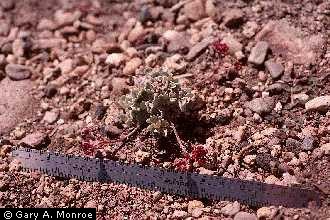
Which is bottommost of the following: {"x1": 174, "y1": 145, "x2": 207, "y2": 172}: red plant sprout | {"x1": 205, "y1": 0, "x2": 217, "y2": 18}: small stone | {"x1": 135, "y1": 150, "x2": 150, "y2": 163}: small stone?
{"x1": 135, "y1": 150, "x2": 150, "y2": 163}: small stone

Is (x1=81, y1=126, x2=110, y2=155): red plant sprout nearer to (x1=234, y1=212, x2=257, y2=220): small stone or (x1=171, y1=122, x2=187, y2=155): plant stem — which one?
(x1=171, y1=122, x2=187, y2=155): plant stem

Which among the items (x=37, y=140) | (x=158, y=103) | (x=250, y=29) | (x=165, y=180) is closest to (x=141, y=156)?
(x=165, y=180)

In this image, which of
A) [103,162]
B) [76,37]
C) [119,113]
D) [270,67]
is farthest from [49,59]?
[270,67]

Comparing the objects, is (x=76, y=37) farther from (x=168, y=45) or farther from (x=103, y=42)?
(x=168, y=45)

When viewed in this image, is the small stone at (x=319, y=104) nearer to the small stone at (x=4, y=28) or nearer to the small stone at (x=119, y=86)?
the small stone at (x=119, y=86)

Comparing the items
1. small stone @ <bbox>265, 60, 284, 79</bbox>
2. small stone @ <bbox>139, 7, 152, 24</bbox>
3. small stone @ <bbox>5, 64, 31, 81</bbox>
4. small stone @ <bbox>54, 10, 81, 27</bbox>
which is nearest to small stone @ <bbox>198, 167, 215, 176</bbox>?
small stone @ <bbox>265, 60, 284, 79</bbox>

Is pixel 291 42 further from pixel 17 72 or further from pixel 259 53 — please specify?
pixel 17 72

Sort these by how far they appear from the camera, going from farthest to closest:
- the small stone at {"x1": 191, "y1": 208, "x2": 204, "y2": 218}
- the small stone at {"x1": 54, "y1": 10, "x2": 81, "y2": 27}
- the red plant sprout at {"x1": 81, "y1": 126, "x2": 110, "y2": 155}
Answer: the small stone at {"x1": 54, "y1": 10, "x2": 81, "y2": 27} < the red plant sprout at {"x1": 81, "y1": 126, "x2": 110, "y2": 155} < the small stone at {"x1": 191, "y1": 208, "x2": 204, "y2": 218}

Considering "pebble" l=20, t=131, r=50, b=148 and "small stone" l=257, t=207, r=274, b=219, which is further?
"pebble" l=20, t=131, r=50, b=148
